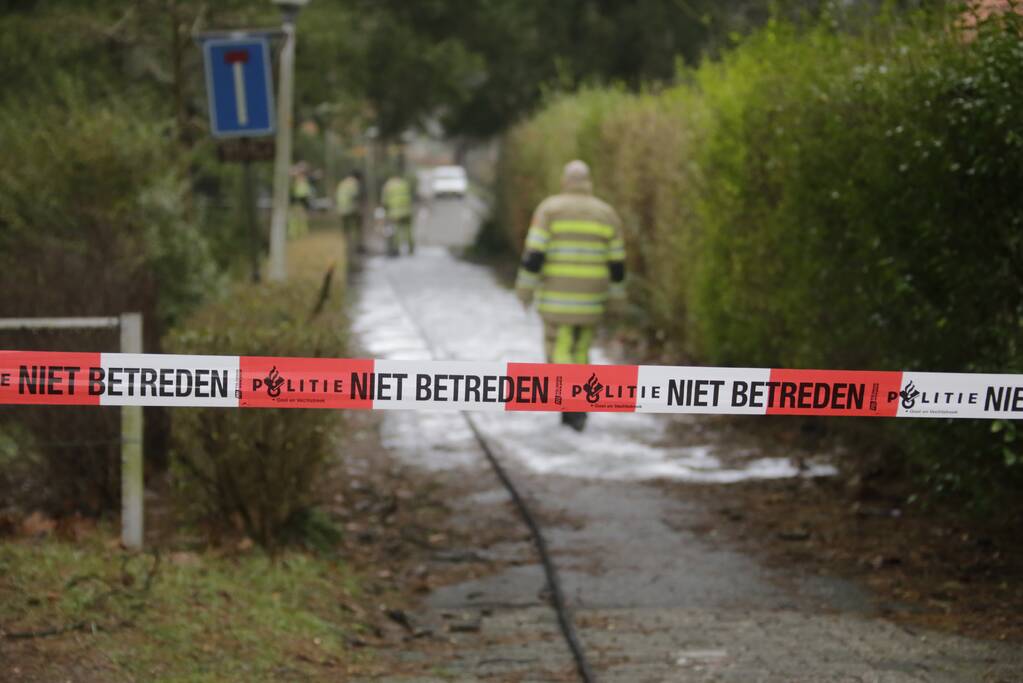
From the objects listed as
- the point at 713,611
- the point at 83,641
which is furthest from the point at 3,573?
the point at 713,611

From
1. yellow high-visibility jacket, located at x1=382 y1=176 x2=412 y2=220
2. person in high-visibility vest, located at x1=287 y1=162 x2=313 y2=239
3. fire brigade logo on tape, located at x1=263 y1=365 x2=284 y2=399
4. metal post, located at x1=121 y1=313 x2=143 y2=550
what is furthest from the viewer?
person in high-visibility vest, located at x1=287 y1=162 x2=313 y2=239

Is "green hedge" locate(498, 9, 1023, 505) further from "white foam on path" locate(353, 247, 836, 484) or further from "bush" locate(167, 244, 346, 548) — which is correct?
"bush" locate(167, 244, 346, 548)

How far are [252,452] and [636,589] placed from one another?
6.45 feet

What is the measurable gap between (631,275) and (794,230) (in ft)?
21.8

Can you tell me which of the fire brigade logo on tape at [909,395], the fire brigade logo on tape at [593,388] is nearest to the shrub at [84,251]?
the fire brigade logo on tape at [593,388]

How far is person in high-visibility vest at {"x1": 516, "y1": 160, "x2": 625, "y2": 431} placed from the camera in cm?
1017

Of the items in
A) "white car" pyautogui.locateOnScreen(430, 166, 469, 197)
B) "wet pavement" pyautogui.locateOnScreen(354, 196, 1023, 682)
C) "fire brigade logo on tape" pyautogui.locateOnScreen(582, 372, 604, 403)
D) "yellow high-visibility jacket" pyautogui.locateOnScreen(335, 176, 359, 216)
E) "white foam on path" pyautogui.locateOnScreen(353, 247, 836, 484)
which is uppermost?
"fire brigade logo on tape" pyautogui.locateOnScreen(582, 372, 604, 403)

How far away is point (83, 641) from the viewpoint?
4.99 meters

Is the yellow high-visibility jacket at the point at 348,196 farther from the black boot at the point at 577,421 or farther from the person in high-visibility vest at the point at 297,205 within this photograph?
the black boot at the point at 577,421

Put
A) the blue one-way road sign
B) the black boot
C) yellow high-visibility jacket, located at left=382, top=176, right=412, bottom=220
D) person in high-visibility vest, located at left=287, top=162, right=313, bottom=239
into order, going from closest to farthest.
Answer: the black boot
the blue one-way road sign
yellow high-visibility jacket, located at left=382, top=176, right=412, bottom=220
person in high-visibility vest, located at left=287, top=162, right=313, bottom=239

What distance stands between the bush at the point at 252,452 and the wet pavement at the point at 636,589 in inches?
35.5

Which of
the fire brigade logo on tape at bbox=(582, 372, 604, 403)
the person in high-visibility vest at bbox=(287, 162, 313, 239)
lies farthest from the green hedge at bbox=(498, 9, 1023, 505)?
the person in high-visibility vest at bbox=(287, 162, 313, 239)

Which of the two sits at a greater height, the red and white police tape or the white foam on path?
the red and white police tape

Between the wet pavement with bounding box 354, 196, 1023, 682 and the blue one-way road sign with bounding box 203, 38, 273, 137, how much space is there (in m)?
2.65
